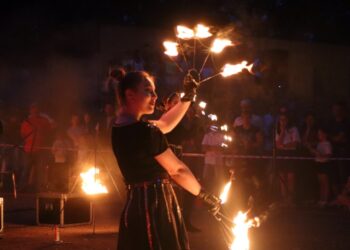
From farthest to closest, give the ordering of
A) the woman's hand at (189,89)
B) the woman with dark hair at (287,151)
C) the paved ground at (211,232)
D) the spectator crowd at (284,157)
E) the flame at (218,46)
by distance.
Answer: the woman with dark hair at (287,151), the spectator crowd at (284,157), the paved ground at (211,232), the flame at (218,46), the woman's hand at (189,89)

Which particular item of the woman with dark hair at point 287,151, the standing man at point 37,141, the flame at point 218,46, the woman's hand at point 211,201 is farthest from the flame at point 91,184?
the standing man at point 37,141

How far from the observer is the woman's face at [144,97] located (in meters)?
4.45

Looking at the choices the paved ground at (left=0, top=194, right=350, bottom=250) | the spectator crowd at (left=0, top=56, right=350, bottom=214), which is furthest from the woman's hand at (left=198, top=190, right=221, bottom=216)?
the spectator crowd at (left=0, top=56, right=350, bottom=214)

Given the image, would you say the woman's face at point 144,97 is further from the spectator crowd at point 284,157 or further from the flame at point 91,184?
the spectator crowd at point 284,157

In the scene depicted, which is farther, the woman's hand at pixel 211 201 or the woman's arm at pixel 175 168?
the woman's hand at pixel 211 201

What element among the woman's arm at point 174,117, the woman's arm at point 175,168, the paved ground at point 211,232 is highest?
the woman's arm at point 174,117

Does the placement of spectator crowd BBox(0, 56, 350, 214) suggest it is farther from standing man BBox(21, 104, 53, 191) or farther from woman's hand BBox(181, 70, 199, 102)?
woman's hand BBox(181, 70, 199, 102)

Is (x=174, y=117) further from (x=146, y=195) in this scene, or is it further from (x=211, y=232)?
(x=211, y=232)

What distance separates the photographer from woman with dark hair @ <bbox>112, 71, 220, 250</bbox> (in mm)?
4246

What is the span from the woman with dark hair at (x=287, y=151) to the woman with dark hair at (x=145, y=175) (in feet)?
29.0

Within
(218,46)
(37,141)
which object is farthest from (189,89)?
(37,141)

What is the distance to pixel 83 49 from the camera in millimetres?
21156

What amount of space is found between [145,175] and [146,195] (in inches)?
5.3

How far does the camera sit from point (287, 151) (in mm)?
13156
